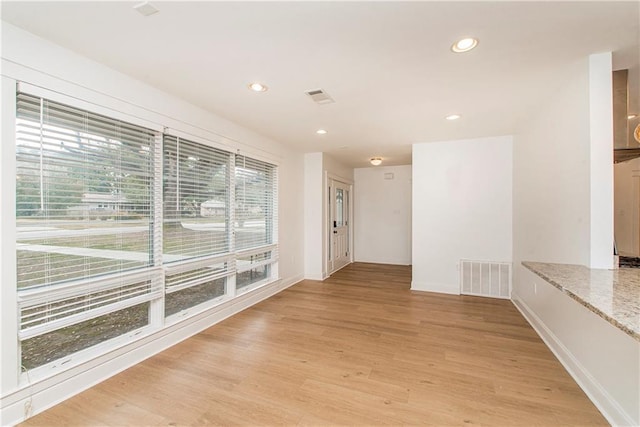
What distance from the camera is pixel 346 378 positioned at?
7.25 feet

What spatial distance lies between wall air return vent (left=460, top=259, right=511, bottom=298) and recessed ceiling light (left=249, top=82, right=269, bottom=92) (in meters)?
4.04

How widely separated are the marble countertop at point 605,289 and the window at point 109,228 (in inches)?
128

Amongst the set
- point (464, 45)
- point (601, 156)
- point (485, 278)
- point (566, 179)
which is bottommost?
point (485, 278)

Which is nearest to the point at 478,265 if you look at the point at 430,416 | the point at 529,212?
the point at 529,212

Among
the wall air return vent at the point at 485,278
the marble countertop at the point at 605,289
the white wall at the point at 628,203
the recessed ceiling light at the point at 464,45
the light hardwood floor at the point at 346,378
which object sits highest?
the recessed ceiling light at the point at 464,45

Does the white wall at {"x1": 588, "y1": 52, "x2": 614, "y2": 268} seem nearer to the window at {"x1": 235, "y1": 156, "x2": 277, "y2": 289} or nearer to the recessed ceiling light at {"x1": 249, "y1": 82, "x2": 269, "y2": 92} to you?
the recessed ceiling light at {"x1": 249, "y1": 82, "x2": 269, "y2": 92}

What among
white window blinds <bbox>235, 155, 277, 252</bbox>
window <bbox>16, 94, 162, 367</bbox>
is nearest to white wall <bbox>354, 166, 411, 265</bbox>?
white window blinds <bbox>235, 155, 277, 252</bbox>

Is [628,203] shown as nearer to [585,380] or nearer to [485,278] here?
[485,278]

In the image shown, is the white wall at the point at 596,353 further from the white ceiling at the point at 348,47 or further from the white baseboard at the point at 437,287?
the white ceiling at the point at 348,47

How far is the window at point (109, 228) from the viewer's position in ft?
6.13

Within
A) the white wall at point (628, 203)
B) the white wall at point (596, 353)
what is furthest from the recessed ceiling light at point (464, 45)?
the white wall at point (628, 203)

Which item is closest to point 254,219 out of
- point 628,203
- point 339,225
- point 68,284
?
point 68,284

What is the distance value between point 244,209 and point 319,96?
1982 mm

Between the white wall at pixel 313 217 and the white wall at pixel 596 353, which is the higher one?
the white wall at pixel 313 217
